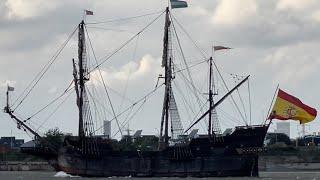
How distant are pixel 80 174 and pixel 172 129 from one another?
15.1m

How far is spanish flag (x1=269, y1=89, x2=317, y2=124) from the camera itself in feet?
499

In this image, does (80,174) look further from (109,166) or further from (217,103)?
(217,103)

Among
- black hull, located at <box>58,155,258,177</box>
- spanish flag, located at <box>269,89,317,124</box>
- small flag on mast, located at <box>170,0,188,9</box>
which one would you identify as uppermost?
small flag on mast, located at <box>170,0,188,9</box>

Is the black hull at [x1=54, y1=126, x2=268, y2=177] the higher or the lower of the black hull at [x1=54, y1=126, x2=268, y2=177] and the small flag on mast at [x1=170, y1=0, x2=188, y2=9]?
the lower

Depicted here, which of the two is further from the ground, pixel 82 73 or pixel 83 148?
pixel 82 73

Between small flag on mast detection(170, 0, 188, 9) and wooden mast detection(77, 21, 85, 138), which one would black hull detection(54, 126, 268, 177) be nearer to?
wooden mast detection(77, 21, 85, 138)

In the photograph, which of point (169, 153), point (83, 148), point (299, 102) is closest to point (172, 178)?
point (169, 153)

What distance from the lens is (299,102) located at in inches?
6053

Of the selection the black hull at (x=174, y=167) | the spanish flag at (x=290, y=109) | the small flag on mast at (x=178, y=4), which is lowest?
the black hull at (x=174, y=167)

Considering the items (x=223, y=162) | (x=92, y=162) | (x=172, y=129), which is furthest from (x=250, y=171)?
(x=92, y=162)

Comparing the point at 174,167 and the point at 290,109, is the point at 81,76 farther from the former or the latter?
the point at 290,109

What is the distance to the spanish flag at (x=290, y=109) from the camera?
152125mm

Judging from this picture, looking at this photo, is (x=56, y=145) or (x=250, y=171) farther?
(x=56, y=145)

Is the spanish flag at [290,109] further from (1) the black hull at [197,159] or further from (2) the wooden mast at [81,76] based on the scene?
(2) the wooden mast at [81,76]
